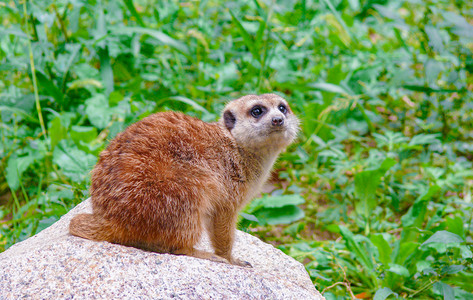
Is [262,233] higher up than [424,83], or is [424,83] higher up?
[424,83]

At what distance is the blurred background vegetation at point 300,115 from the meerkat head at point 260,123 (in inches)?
23.7

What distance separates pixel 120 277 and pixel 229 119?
1379mm

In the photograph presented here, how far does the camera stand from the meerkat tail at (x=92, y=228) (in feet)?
8.07

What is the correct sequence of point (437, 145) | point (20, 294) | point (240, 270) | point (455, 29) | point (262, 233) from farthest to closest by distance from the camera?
point (437, 145) < point (455, 29) < point (262, 233) < point (240, 270) < point (20, 294)

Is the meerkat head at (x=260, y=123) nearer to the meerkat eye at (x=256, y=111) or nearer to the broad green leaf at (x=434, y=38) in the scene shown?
the meerkat eye at (x=256, y=111)

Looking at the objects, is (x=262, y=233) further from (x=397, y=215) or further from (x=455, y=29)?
(x=455, y=29)

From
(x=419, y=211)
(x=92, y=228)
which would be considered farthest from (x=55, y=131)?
(x=419, y=211)

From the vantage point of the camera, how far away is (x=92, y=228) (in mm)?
2496

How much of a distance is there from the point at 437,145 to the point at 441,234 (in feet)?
6.83

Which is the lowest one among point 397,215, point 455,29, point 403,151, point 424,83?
point 397,215

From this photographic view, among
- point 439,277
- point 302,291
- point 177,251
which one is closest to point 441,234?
point 439,277

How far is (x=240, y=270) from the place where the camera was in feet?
7.70

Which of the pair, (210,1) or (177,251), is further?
(210,1)

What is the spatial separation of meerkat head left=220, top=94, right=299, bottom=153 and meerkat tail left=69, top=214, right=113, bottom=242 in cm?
101
